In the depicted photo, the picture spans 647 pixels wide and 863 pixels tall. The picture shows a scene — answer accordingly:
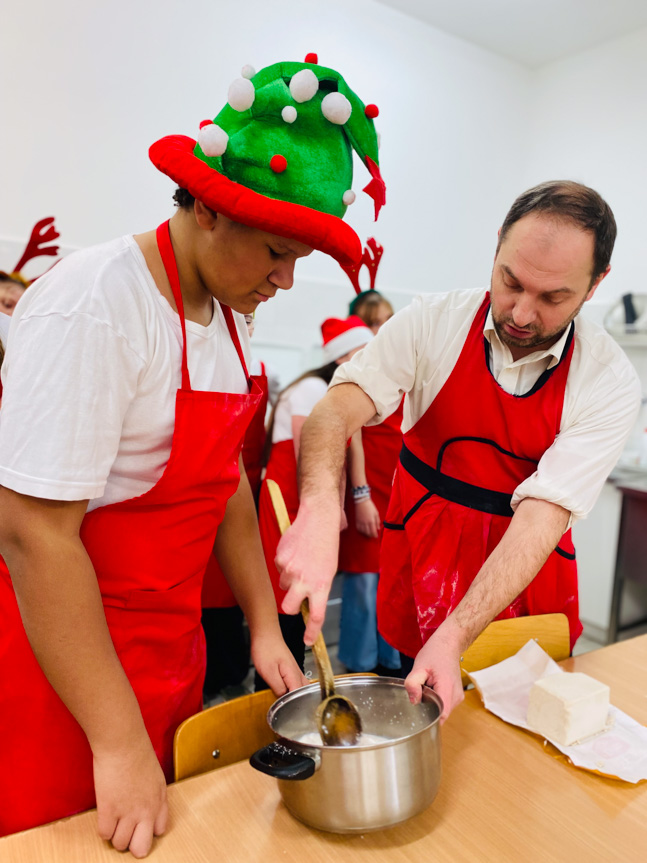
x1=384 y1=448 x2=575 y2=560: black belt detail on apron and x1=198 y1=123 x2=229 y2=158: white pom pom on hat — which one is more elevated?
x1=198 y1=123 x2=229 y2=158: white pom pom on hat

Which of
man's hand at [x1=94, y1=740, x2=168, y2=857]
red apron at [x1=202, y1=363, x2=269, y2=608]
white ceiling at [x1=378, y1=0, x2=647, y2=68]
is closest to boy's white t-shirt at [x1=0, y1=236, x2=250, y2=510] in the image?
man's hand at [x1=94, y1=740, x2=168, y2=857]

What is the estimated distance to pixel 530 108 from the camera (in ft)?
13.8

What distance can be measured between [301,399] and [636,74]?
2.80 meters

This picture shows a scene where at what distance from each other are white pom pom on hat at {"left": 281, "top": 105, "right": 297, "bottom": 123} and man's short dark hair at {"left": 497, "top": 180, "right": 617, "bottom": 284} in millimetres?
587

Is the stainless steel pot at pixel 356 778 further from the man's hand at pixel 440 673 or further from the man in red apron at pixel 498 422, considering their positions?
the man in red apron at pixel 498 422

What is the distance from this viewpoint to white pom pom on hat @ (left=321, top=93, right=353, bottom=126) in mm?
843

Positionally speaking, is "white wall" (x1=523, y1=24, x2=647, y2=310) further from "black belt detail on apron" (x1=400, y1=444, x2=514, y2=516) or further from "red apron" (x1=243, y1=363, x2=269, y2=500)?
"black belt detail on apron" (x1=400, y1=444, x2=514, y2=516)

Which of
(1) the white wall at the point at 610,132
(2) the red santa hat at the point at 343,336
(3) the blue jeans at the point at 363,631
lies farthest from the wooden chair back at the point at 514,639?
(1) the white wall at the point at 610,132

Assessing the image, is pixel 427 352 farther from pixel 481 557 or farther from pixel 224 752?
pixel 224 752

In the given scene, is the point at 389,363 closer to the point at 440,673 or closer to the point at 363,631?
the point at 440,673

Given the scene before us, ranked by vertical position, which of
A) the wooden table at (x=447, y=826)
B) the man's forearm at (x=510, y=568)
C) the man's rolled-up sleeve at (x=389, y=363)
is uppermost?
the man's rolled-up sleeve at (x=389, y=363)

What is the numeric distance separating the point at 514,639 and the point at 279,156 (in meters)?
1.04

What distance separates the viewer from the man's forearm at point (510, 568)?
1078 millimetres

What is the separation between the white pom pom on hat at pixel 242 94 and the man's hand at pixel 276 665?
2.72ft
